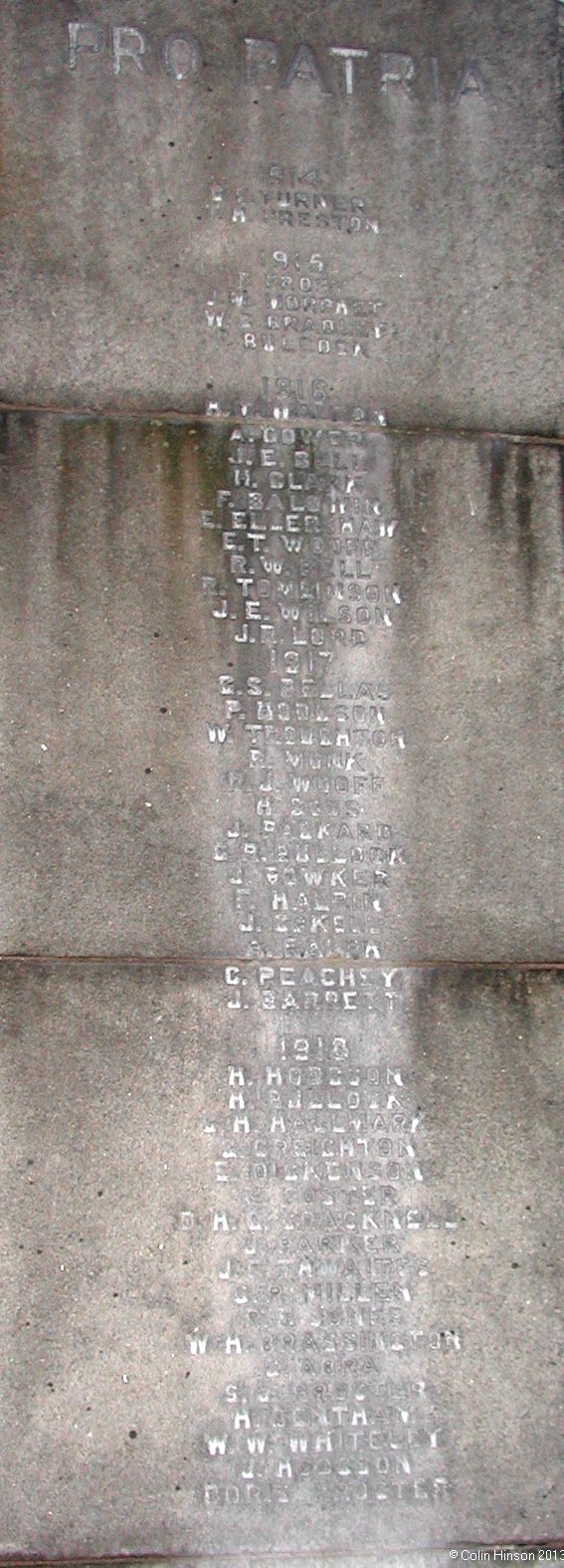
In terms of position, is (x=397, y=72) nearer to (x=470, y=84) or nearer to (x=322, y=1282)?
(x=470, y=84)

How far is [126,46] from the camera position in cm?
458

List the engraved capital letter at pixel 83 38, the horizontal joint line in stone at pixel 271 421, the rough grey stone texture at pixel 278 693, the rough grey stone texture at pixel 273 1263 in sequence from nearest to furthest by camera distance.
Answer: the rough grey stone texture at pixel 273 1263 < the rough grey stone texture at pixel 278 693 < the horizontal joint line in stone at pixel 271 421 < the engraved capital letter at pixel 83 38

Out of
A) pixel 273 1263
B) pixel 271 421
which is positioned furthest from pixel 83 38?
pixel 273 1263

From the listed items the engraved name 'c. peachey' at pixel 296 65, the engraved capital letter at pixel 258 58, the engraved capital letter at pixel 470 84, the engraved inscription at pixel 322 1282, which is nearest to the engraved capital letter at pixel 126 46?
the engraved name 'c. peachey' at pixel 296 65

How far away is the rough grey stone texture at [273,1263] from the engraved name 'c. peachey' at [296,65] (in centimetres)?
318

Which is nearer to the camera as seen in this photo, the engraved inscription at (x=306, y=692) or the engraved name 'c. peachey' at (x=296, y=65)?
the engraved inscription at (x=306, y=692)

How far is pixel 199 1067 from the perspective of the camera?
165 inches

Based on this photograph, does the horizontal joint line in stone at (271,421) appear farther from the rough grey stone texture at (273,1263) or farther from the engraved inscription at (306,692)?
the rough grey stone texture at (273,1263)

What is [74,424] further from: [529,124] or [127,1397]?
[127,1397]

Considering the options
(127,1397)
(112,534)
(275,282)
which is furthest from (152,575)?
(127,1397)

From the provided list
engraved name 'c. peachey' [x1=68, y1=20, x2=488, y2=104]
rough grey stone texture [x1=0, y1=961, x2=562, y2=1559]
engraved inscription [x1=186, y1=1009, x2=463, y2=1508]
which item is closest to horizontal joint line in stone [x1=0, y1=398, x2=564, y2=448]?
engraved name 'c. peachey' [x1=68, y1=20, x2=488, y2=104]

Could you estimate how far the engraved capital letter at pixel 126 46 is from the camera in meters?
4.57

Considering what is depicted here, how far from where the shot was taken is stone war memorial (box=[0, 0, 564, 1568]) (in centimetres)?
405

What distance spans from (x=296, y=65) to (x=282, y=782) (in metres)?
2.62
